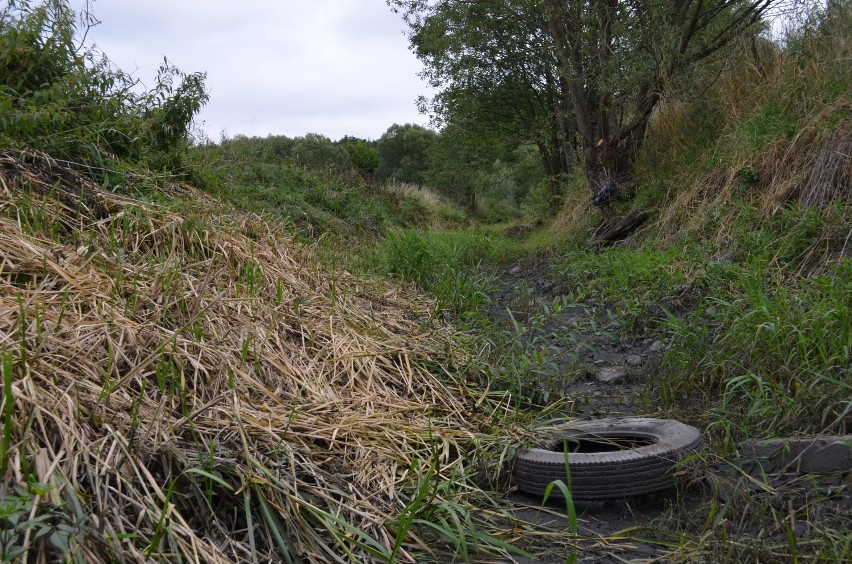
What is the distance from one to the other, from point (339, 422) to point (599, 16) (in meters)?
7.18

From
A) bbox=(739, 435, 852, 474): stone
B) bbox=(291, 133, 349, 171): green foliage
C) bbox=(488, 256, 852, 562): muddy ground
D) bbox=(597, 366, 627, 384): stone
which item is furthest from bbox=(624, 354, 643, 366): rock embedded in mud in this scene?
bbox=(291, 133, 349, 171): green foliage

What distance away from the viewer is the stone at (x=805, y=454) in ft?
7.12

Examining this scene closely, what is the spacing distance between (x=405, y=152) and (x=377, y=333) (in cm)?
2773

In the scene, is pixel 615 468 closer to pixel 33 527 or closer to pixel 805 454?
pixel 805 454

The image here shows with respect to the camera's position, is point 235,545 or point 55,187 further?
point 55,187

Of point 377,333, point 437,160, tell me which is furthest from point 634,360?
point 437,160

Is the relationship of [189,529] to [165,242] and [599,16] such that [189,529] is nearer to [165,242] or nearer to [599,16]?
[165,242]

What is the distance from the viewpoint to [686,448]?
93.2 inches

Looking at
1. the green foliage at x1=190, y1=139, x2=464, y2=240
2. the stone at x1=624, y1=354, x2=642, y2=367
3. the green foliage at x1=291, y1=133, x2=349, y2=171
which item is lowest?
the stone at x1=624, y1=354, x2=642, y2=367

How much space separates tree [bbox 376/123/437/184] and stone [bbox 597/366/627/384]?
2477 centimetres

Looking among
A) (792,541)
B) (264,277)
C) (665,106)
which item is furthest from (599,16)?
(792,541)

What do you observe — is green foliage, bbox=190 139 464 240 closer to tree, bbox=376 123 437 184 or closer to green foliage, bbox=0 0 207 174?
green foliage, bbox=0 0 207 174

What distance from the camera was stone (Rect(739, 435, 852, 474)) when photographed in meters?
2.17

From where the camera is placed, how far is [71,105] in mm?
4469
